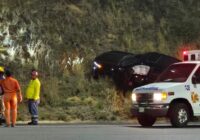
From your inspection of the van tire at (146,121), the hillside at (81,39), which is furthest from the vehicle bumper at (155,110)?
the hillside at (81,39)

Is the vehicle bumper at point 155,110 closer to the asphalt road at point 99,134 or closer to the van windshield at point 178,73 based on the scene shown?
the van windshield at point 178,73

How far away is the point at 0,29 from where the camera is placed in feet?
113

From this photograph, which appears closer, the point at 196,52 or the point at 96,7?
the point at 196,52

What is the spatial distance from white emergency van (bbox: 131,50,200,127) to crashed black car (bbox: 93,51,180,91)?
25.1 feet

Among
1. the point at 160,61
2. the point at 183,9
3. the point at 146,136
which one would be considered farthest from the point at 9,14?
the point at 146,136

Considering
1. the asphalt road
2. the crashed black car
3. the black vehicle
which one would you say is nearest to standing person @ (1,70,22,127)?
the asphalt road

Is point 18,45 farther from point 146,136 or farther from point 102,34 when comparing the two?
point 146,136

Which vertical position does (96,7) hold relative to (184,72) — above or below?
above

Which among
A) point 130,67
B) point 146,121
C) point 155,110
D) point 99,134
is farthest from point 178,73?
point 130,67

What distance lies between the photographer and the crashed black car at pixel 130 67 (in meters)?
30.2

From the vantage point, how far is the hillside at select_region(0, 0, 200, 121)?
29641 mm

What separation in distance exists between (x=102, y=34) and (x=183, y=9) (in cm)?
641

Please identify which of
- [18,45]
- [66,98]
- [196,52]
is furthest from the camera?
[18,45]

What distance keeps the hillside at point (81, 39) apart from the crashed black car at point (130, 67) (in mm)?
571
